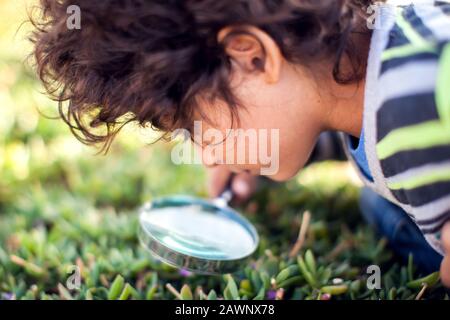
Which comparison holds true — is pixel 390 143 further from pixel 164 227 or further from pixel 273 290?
pixel 164 227

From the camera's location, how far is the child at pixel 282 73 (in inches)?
40.3

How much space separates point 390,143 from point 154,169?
969mm

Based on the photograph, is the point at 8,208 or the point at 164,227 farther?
the point at 8,208

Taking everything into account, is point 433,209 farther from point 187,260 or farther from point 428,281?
point 187,260

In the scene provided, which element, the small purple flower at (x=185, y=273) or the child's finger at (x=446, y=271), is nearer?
the child's finger at (x=446, y=271)

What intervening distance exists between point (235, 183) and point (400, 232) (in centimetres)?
47

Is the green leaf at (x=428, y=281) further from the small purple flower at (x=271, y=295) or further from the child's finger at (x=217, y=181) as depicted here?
the child's finger at (x=217, y=181)

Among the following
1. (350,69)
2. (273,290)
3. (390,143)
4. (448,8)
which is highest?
(448,8)

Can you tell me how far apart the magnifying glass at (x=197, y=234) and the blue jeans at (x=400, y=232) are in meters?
0.32

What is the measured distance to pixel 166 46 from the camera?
3.51ft

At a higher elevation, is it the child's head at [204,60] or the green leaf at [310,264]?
the child's head at [204,60]

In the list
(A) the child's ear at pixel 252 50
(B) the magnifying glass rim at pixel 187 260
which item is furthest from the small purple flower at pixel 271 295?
(A) the child's ear at pixel 252 50
